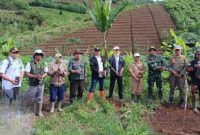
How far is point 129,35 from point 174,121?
1737 centimetres

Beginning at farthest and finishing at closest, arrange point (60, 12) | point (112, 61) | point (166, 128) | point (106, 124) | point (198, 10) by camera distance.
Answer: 1. point (60, 12)
2. point (198, 10)
3. point (112, 61)
4. point (166, 128)
5. point (106, 124)

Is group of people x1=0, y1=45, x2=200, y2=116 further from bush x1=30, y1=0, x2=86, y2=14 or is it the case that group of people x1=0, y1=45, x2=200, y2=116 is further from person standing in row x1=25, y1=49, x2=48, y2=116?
bush x1=30, y1=0, x2=86, y2=14

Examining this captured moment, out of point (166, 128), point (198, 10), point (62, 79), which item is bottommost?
point (166, 128)

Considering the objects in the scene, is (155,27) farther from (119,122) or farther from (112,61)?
(119,122)

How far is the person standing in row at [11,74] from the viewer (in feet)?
36.2

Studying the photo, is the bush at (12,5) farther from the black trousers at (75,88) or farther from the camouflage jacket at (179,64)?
the camouflage jacket at (179,64)

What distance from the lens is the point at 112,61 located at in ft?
40.9

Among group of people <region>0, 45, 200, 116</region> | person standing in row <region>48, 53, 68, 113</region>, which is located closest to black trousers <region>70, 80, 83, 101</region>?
group of people <region>0, 45, 200, 116</region>

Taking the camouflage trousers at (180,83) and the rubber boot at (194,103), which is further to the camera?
the camouflage trousers at (180,83)

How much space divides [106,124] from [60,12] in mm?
41516

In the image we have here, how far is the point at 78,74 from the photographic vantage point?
12.0 m

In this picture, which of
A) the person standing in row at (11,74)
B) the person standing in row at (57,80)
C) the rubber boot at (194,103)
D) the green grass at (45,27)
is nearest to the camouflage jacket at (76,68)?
the person standing in row at (57,80)

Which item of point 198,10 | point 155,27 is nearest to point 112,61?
point 155,27

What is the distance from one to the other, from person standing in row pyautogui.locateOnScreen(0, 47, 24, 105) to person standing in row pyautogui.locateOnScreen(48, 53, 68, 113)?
0.80 meters
